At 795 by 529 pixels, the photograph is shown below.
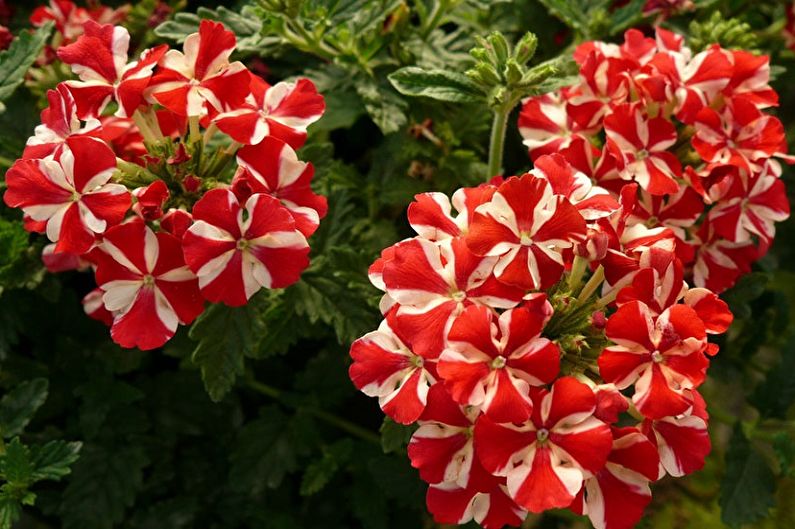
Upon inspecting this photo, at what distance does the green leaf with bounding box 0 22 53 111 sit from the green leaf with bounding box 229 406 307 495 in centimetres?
81

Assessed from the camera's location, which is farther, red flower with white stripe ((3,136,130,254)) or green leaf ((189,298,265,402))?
green leaf ((189,298,265,402))

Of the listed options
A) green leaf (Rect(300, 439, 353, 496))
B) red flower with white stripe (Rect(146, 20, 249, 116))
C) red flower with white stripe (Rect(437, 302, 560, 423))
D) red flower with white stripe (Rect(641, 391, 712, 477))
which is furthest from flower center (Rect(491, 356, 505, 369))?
green leaf (Rect(300, 439, 353, 496))

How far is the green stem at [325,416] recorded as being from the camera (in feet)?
5.78

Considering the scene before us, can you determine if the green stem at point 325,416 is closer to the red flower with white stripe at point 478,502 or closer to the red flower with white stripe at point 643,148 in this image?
the red flower with white stripe at point 478,502

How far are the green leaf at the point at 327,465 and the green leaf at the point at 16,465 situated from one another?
548 millimetres

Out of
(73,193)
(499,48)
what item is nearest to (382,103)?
(499,48)

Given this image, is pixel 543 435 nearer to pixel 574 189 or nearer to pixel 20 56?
pixel 574 189

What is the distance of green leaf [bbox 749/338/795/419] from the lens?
66.2 inches

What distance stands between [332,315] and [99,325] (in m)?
0.63

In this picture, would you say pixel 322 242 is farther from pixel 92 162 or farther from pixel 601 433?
pixel 601 433

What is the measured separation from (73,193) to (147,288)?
0.17 metres

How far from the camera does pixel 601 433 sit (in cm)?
100

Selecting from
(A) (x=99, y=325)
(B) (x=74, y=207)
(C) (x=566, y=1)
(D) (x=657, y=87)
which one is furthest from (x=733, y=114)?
(A) (x=99, y=325)

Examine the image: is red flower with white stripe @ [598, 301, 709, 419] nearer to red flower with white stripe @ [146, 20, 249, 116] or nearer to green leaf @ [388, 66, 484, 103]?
green leaf @ [388, 66, 484, 103]
